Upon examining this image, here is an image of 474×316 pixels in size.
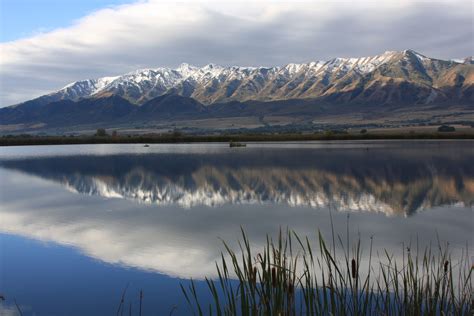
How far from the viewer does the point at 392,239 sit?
17328 mm

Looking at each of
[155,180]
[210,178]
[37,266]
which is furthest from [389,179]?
[37,266]

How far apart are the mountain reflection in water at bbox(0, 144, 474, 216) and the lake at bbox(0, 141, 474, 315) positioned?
0.30ft

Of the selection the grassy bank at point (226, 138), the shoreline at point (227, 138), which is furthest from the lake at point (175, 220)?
the grassy bank at point (226, 138)

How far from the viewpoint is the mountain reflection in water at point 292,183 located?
2716cm

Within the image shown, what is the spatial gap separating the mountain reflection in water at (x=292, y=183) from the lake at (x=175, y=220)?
0.30 feet

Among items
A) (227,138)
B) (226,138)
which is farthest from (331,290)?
(226,138)

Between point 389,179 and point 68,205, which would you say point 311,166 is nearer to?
point 389,179

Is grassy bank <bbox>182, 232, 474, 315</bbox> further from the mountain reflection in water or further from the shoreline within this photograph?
the shoreline

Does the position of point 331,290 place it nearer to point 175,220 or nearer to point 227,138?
point 175,220

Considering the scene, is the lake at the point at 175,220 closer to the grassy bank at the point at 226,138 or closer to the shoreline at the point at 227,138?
the shoreline at the point at 227,138

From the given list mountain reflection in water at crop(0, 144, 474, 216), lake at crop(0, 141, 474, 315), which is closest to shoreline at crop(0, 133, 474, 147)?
mountain reflection in water at crop(0, 144, 474, 216)

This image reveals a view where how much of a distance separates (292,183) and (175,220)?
46.2 ft

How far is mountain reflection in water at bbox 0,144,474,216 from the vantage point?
2716cm

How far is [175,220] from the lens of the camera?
2238 centimetres
